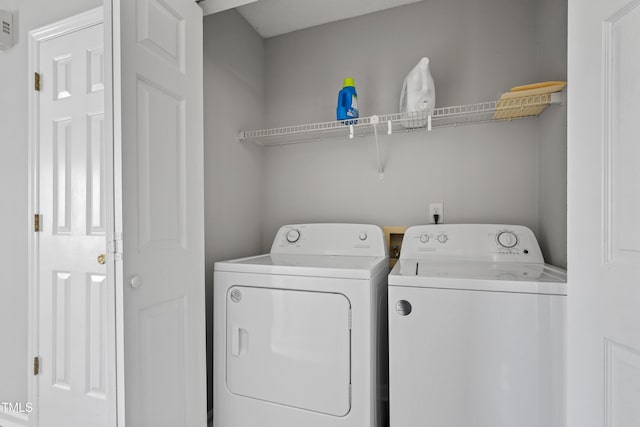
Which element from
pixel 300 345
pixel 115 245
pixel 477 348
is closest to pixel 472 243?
pixel 477 348

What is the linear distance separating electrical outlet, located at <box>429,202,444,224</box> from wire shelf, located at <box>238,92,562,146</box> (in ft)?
1.56

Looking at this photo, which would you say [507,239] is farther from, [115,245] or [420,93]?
[115,245]

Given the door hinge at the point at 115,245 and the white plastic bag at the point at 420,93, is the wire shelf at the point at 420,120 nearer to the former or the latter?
the white plastic bag at the point at 420,93

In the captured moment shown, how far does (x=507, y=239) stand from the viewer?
5.37ft

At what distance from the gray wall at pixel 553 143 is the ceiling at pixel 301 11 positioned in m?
0.82

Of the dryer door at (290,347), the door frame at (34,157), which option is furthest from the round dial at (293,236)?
the door frame at (34,157)

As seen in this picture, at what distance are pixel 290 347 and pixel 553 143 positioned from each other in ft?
5.21

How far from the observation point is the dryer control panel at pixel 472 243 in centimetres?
160

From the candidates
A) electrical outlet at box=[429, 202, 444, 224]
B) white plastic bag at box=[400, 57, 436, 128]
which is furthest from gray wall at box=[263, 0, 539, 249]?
white plastic bag at box=[400, 57, 436, 128]

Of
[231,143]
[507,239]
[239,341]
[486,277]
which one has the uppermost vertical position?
[231,143]

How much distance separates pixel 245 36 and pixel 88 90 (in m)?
1.22

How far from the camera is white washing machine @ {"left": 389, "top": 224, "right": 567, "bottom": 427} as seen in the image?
1109 mm

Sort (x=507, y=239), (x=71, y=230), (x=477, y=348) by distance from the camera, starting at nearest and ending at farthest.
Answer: (x=477, y=348) → (x=71, y=230) → (x=507, y=239)

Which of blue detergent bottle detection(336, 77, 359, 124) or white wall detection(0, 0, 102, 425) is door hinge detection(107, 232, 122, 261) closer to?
white wall detection(0, 0, 102, 425)
